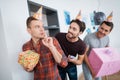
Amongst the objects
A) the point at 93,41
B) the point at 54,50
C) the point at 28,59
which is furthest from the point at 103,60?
the point at 28,59

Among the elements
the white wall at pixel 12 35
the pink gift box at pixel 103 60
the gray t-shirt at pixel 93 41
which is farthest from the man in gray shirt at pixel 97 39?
the white wall at pixel 12 35

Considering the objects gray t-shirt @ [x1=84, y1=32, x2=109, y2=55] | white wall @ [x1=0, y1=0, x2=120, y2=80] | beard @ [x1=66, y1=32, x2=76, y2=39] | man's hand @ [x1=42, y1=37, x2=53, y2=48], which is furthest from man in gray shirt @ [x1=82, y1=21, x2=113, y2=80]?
man's hand @ [x1=42, y1=37, x2=53, y2=48]

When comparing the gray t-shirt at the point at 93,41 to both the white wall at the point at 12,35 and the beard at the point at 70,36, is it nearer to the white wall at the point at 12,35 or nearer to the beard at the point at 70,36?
the beard at the point at 70,36

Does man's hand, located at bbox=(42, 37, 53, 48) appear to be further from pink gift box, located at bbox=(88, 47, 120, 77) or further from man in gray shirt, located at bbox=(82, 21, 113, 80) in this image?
man in gray shirt, located at bbox=(82, 21, 113, 80)

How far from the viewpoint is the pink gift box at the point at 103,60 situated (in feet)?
5.41

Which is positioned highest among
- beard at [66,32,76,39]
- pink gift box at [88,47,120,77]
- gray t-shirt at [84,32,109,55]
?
beard at [66,32,76,39]

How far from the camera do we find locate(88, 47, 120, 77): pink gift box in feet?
5.41

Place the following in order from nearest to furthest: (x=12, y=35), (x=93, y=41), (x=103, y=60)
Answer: (x=12, y=35)
(x=103, y=60)
(x=93, y=41)

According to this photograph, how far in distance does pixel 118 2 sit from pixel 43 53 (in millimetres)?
3614

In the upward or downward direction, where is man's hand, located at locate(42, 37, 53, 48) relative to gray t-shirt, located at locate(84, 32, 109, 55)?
upward

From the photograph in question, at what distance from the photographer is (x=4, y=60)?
4.81ft

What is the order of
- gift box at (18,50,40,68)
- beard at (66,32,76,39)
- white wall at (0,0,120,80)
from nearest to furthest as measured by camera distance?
gift box at (18,50,40,68), white wall at (0,0,120,80), beard at (66,32,76,39)

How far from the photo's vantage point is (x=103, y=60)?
162 cm

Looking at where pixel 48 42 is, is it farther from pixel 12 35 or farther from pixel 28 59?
pixel 12 35
